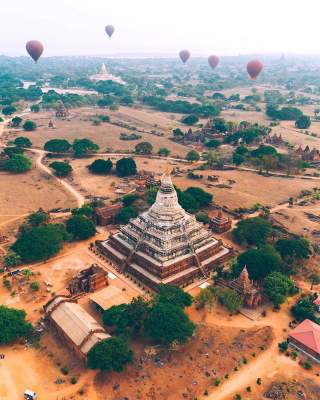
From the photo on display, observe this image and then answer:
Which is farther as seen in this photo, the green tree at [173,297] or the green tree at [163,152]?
the green tree at [163,152]

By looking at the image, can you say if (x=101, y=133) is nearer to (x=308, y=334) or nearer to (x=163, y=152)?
(x=163, y=152)

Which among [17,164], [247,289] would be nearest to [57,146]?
[17,164]

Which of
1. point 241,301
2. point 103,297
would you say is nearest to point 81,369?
point 103,297

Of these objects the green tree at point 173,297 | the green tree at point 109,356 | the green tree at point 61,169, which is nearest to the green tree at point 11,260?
the green tree at point 173,297

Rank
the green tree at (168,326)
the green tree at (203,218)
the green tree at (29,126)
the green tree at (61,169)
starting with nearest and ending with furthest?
the green tree at (168,326) → the green tree at (203,218) → the green tree at (61,169) → the green tree at (29,126)

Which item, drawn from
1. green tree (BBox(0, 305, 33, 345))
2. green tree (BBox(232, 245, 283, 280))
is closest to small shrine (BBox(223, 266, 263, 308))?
green tree (BBox(232, 245, 283, 280))

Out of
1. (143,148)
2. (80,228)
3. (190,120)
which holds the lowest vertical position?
(190,120)

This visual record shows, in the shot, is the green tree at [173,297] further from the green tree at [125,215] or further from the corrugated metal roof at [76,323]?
the green tree at [125,215]
